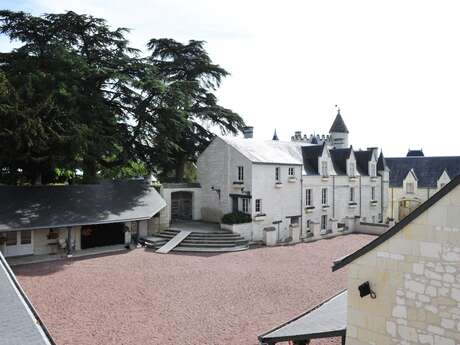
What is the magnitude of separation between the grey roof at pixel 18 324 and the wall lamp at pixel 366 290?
5078 mm

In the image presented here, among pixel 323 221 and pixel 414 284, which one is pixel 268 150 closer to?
pixel 323 221

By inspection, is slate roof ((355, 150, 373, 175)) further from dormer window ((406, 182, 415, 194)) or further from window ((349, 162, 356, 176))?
dormer window ((406, 182, 415, 194))

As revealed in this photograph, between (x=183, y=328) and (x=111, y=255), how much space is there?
35.1 ft

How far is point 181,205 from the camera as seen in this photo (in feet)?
98.5

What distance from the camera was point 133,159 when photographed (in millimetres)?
27250

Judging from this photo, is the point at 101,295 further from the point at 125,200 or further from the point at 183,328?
the point at 125,200

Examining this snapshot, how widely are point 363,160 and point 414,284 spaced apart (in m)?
30.5

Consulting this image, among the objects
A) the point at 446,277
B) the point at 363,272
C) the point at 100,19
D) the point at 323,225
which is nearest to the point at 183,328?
the point at 363,272

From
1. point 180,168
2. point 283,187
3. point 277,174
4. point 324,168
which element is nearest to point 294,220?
point 283,187

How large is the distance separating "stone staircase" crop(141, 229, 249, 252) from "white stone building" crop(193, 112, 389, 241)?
99 cm

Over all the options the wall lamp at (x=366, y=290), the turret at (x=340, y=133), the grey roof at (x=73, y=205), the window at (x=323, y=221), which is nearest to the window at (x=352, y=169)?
the window at (x=323, y=221)

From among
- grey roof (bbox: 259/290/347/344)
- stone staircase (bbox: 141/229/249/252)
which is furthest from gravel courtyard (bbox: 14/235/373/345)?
grey roof (bbox: 259/290/347/344)

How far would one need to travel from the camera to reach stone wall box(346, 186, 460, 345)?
579cm

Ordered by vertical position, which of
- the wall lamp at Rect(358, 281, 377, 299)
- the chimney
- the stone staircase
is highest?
the chimney
